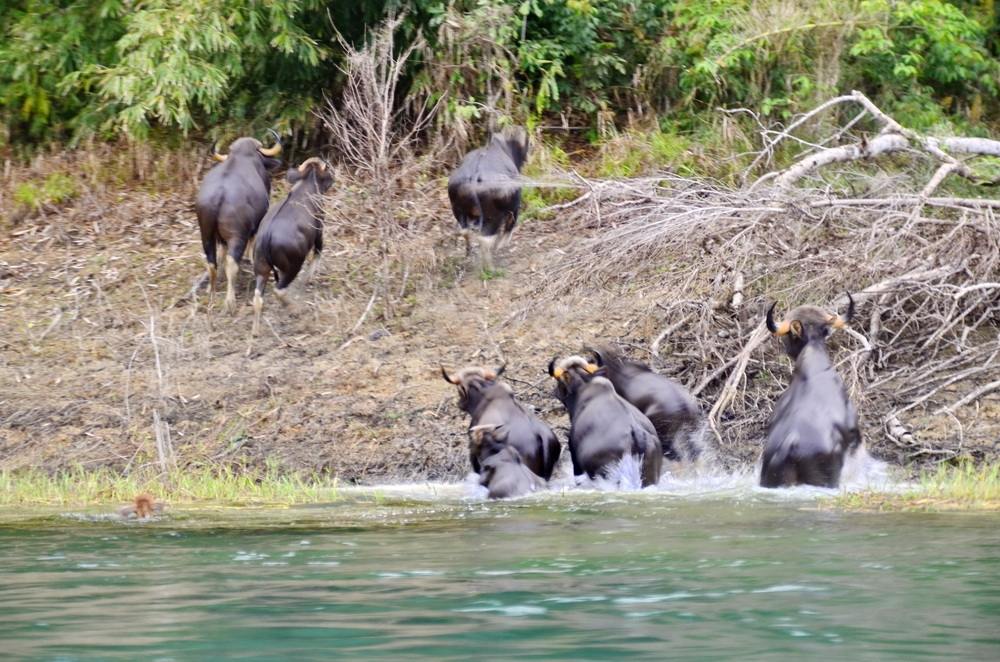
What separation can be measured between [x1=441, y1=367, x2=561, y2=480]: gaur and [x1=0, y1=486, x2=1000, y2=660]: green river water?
128cm

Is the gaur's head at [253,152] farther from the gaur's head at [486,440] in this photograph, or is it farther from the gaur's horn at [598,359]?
the gaur's head at [486,440]

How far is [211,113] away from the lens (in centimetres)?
1884

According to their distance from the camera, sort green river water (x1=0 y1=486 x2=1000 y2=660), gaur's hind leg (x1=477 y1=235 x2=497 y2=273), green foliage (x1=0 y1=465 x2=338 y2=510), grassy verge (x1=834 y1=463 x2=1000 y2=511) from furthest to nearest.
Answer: gaur's hind leg (x1=477 y1=235 x2=497 y2=273), green foliage (x1=0 y1=465 x2=338 y2=510), grassy verge (x1=834 y1=463 x2=1000 y2=511), green river water (x1=0 y1=486 x2=1000 y2=660)

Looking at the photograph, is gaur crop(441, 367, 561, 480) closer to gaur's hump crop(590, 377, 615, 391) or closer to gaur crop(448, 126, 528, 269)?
gaur's hump crop(590, 377, 615, 391)

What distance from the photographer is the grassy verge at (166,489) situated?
10.8 metres

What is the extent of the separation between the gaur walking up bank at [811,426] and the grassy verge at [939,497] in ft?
1.91

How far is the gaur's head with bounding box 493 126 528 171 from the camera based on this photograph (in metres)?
15.9

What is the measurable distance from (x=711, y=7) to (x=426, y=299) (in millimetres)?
5142

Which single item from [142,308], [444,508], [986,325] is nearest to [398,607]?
[444,508]

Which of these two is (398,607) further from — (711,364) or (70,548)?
(711,364)

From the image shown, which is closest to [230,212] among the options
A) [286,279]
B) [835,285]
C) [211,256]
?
[211,256]

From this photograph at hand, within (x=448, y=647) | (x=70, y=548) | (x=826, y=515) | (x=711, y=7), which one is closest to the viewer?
(x=448, y=647)

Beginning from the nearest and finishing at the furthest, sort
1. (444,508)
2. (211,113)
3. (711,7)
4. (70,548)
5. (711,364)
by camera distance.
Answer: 1. (70,548)
2. (444,508)
3. (711,364)
4. (711,7)
5. (211,113)

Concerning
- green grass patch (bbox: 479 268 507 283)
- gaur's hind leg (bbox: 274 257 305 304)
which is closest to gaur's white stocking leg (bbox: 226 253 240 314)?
gaur's hind leg (bbox: 274 257 305 304)
